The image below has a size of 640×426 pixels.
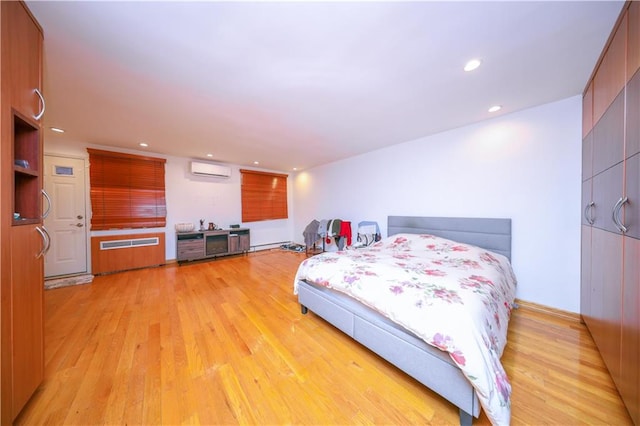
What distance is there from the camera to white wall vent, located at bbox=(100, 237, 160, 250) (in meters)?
3.83

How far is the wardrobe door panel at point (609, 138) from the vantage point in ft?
4.34

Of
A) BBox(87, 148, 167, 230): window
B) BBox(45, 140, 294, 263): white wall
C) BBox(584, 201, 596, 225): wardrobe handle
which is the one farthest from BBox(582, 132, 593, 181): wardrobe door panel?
BBox(87, 148, 167, 230): window

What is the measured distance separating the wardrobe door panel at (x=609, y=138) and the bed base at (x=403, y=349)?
1.69 metres

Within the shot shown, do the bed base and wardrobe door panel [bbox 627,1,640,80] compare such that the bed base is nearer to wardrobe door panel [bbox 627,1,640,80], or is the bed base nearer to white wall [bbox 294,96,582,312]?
wardrobe door panel [bbox 627,1,640,80]

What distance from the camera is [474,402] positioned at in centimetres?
110

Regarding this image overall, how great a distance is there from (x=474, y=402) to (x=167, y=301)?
10.5ft

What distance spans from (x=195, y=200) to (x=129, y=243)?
144cm

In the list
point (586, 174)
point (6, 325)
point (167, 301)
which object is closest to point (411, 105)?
point (586, 174)

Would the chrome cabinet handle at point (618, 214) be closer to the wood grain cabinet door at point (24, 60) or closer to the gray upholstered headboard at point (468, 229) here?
the gray upholstered headboard at point (468, 229)

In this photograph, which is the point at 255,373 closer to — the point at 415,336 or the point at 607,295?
the point at 415,336

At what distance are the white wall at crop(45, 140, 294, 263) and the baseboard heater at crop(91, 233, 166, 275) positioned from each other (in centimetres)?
13

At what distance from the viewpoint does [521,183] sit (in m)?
2.54

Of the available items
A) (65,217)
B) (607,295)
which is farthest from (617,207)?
(65,217)

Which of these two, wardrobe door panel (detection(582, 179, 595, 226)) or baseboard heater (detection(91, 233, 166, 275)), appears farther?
baseboard heater (detection(91, 233, 166, 275))
